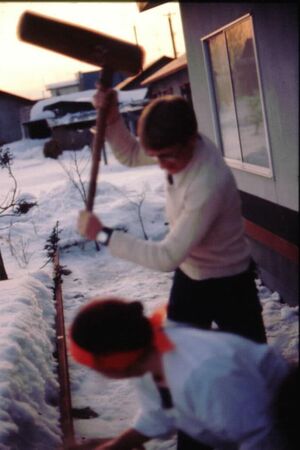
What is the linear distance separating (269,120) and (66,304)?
340cm

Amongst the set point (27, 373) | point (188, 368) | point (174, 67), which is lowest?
point (27, 373)

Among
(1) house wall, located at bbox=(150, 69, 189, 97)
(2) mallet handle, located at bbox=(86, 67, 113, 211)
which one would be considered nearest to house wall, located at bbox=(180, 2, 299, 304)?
(2) mallet handle, located at bbox=(86, 67, 113, 211)

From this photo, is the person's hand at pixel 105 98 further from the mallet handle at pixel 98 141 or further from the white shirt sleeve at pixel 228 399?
the white shirt sleeve at pixel 228 399

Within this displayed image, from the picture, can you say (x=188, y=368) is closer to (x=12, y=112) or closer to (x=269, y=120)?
(x=269, y=120)

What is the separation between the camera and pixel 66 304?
6.54 m

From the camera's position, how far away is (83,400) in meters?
4.26

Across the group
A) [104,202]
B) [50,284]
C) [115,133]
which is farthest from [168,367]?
[104,202]

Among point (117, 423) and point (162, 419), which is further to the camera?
point (117, 423)

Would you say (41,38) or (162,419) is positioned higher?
(41,38)

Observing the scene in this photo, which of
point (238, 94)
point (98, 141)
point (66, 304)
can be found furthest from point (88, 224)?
point (66, 304)

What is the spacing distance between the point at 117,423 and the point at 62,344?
1099mm

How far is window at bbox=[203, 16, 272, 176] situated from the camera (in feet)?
15.2

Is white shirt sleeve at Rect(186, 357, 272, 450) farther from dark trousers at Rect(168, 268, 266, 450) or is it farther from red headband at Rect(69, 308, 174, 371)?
dark trousers at Rect(168, 268, 266, 450)

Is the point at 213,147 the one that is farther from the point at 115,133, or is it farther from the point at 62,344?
the point at 62,344
